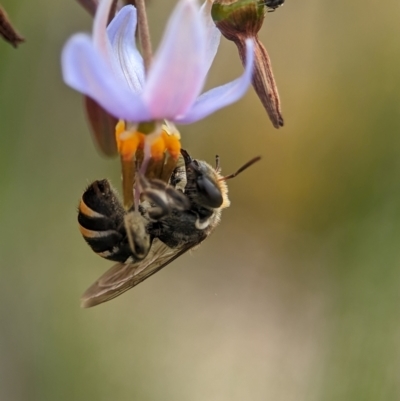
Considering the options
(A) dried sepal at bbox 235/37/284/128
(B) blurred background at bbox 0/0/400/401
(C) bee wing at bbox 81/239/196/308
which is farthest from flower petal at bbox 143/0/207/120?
(B) blurred background at bbox 0/0/400/401

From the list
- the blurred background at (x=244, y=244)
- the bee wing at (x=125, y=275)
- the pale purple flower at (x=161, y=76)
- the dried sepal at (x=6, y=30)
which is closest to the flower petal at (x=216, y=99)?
the pale purple flower at (x=161, y=76)

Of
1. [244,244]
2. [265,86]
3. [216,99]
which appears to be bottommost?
[244,244]

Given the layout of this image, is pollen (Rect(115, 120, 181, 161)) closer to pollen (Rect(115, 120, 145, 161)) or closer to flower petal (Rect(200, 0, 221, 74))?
pollen (Rect(115, 120, 145, 161))

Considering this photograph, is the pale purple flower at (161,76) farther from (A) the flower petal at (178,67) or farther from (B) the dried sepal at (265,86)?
(B) the dried sepal at (265,86)

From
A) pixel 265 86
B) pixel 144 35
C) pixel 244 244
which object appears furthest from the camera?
pixel 244 244

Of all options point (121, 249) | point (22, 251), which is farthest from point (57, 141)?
point (121, 249)

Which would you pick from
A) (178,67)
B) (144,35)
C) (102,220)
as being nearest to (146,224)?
(102,220)

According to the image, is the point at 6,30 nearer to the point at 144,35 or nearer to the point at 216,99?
the point at 144,35
